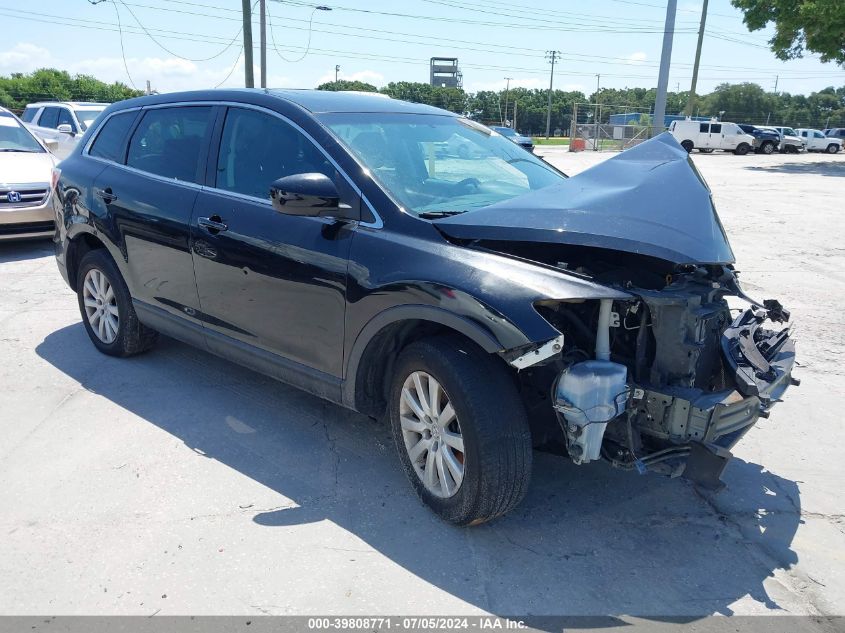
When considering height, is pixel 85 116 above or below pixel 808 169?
above

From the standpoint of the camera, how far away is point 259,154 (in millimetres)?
3945

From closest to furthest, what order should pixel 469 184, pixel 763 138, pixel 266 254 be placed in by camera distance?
pixel 266 254, pixel 469 184, pixel 763 138

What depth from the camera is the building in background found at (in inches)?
2766

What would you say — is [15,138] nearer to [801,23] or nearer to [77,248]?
[77,248]

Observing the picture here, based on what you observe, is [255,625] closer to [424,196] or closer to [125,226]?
[424,196]

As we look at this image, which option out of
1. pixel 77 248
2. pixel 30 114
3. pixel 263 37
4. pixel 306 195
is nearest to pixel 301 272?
pixel 306 195

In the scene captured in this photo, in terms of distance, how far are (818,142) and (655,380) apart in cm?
5281

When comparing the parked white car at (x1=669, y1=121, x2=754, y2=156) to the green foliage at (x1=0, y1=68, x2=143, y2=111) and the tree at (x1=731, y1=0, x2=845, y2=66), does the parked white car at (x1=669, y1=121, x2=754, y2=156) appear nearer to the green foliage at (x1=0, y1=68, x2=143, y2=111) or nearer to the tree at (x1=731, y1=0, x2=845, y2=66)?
the tree at (x1=731, y1=0, x2=845, y2=66)

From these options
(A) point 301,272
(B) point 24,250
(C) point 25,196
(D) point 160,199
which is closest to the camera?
(A) point 301,272

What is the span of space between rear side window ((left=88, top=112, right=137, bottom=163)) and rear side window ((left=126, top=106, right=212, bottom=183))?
0.48 ft

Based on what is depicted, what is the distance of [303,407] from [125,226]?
1743 millimetres

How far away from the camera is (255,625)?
258cm

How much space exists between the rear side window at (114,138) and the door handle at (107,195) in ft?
0.80

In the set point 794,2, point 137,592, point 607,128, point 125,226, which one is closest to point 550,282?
point 137,592
